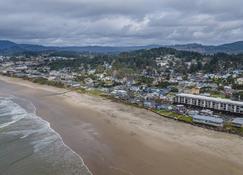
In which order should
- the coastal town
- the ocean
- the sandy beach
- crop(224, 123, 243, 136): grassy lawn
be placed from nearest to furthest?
the ocean, the sandy beach, crop(224, 123, 243, 136): grassy lawn, the coastal town

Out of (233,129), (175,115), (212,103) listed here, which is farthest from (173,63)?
(233,129)

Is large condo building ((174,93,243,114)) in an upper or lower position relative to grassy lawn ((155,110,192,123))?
upper

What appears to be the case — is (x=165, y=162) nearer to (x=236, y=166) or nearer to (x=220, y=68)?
(x=236, y=166)

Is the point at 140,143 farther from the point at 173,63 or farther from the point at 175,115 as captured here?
the point at 173,63

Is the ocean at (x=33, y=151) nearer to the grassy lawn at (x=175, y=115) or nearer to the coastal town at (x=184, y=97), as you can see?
the grassy lawn at (x=175, y=115)

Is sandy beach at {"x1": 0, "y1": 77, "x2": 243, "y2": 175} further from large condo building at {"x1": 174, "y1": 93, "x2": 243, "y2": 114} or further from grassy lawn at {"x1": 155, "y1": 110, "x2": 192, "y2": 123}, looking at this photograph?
large condo building at {"x1": 174, "y1": 93, "x2": 243, "y2": 114}

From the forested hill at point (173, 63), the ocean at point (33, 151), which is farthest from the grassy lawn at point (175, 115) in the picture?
the forested hill at point (173, 63)

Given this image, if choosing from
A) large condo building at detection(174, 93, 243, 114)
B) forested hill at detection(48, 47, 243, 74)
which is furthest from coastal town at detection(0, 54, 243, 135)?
forested hill at detection(48, 47, 243, 74)
